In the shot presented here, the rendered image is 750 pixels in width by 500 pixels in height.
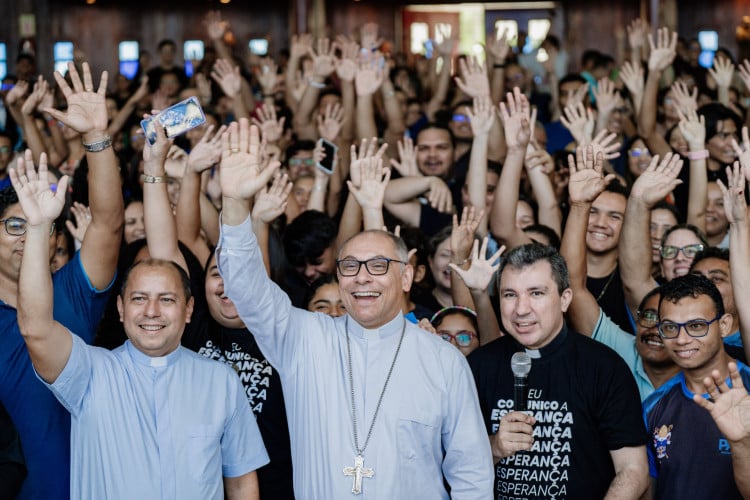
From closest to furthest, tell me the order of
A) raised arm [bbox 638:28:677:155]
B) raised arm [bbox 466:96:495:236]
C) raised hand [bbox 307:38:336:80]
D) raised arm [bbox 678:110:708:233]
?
raised arm [bbox 466:96:495:236]
raised arm [bbox 678:110:708:233]
raised arm [bbox 638:28:677:155]
raised hand [bbox 307:38:336:80]

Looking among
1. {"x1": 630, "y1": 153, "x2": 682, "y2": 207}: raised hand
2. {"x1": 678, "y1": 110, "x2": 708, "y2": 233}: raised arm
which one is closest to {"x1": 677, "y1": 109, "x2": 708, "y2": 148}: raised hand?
{"x1": 678, "y1": 110, "x2": 708, "y2": 233}: raised arm

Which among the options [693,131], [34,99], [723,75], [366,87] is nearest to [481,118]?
[693,131]

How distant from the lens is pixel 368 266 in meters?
3.38

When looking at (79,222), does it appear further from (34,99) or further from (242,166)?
(242,166)

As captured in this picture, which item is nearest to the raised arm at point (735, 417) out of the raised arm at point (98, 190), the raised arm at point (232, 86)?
the raised arm at point (98, 190)

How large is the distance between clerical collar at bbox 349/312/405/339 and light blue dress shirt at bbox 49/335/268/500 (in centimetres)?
40

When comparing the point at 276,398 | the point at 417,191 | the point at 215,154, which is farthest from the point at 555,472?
the point at 417,191

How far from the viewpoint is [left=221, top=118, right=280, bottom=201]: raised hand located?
3.12 m

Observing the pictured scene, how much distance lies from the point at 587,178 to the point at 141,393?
204 cm

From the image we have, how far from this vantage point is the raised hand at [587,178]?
4.43 metres

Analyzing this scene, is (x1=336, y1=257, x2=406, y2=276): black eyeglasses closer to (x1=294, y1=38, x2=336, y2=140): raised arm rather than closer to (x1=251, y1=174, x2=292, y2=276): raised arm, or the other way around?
(x1=251, y1=174, x2=292, y2=276): raised arm

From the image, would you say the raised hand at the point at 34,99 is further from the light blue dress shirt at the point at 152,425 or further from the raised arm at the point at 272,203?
the light blue dress shirt at the point at 152,425

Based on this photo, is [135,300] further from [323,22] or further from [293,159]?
[323,22]

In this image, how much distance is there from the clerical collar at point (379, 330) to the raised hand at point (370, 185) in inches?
44.0
